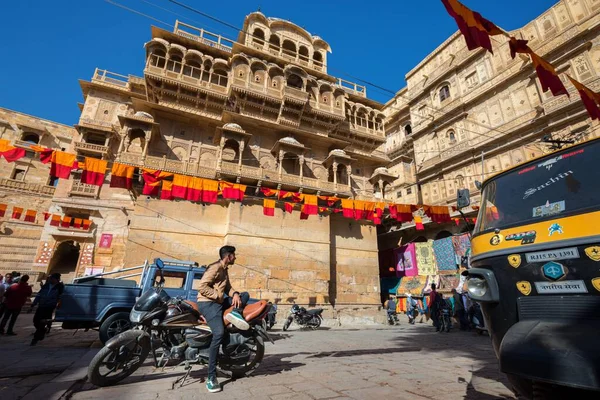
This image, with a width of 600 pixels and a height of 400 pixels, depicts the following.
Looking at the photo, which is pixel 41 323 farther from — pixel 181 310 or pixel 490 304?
pixel 490 304

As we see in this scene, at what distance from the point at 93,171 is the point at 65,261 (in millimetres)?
14221

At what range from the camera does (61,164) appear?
10.0 m

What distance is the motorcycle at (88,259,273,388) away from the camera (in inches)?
138

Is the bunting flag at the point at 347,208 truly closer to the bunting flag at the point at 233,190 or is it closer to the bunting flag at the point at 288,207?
the bunting flag at the point at 288,207

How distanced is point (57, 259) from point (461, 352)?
24.2 meters

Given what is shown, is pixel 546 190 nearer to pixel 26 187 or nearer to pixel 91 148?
pixel 91 148

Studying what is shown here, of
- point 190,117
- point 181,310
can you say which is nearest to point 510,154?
point 190,117

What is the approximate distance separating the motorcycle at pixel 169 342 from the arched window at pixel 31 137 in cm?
A: 3176

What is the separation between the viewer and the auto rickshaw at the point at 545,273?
67.4 inches

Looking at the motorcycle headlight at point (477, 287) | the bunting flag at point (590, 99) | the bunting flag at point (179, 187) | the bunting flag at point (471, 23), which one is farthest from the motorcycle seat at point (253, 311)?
the bunting flag at point (179, 187)

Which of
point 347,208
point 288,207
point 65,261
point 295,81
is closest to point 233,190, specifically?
point 288,207

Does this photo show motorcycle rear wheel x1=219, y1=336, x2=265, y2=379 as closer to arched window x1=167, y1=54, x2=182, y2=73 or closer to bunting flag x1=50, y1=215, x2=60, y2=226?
arched window x1=167, y1=54, x2=182, y2=73

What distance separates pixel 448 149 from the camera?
25875mm

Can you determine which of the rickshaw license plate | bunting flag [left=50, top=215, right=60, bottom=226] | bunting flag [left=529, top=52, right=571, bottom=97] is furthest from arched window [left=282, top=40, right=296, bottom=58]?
the rickshaw license plate
